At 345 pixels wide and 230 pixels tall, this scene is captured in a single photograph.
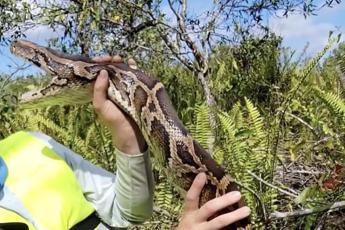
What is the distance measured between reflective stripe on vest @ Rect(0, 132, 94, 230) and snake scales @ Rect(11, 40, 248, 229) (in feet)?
0.75

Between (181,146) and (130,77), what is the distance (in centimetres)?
35

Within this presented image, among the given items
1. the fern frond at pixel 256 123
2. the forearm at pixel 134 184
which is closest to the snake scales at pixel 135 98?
the forearm at pixel 134 184

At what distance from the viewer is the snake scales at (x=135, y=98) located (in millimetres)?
2553

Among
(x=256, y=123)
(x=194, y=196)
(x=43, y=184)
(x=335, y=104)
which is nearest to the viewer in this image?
(x=194, y=196)

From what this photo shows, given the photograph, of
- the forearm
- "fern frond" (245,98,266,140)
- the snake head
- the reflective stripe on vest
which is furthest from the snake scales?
"fern frond" (245,98,266,140)

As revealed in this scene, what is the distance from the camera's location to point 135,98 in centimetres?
273

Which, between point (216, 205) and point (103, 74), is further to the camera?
point (103, 74)

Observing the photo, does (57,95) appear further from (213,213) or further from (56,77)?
(213,213)

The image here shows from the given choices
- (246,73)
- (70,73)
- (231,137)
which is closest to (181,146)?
(70,73)

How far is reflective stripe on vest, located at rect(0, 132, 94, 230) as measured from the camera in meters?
2.42

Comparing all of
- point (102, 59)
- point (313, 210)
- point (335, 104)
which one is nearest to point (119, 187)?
point (102, 59)

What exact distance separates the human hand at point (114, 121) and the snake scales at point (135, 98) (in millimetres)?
34

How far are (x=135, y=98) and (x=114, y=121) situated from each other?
23cm

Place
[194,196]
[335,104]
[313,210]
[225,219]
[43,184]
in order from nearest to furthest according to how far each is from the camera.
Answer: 1. [225,219]
2. [194,196]
3. [43,184]
4. [313,210]
5. [335,104]
